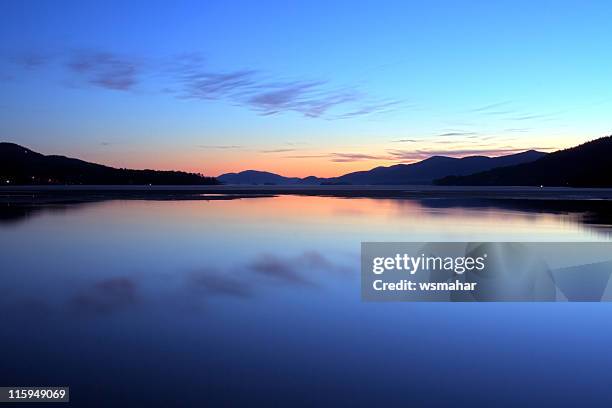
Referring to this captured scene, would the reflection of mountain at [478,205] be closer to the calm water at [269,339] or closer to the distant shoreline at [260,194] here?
the distant shoreline at [260,194]

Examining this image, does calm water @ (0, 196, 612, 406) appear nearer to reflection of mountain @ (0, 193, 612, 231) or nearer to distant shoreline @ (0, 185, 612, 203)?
reflection of mountain @ (0, 193, 612, 231)

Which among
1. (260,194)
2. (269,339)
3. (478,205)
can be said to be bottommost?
(269,339)

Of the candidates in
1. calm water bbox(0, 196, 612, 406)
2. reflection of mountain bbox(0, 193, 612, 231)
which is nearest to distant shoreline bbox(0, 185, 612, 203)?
reflection of mountain bbox(0, 193, 612, 231)

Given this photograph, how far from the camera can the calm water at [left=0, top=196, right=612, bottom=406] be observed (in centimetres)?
616

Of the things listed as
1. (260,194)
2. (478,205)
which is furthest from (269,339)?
(260,194)

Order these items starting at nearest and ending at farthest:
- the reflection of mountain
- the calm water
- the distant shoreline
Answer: the calm water, the reflection of mountain, the distant shoreline

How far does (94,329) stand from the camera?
8320mm

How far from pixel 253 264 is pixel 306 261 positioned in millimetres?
1628

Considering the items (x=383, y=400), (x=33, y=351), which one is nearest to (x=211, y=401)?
(x=383, y=400)

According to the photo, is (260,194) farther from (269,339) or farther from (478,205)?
(269,339)

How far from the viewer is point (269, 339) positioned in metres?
8.07

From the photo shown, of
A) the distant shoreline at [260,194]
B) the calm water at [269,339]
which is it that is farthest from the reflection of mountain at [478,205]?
the calm water at [269,339]

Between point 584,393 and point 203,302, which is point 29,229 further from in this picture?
point 584,393

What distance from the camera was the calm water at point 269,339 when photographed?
6156 millimetres
